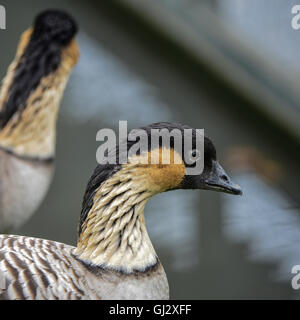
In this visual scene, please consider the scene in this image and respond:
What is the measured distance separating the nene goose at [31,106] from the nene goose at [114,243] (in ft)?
1.11

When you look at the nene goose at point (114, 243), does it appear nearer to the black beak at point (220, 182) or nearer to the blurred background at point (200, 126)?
the black beak at point (220, 182)

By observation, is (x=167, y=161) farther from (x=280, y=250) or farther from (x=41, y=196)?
(x=280, y=250)

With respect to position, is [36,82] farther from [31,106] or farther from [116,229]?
[116,229]

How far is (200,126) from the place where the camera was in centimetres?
144

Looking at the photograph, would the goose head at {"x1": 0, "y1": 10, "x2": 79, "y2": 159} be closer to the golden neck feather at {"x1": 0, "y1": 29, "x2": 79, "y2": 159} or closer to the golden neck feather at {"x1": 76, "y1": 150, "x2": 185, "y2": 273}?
the golden neck feather at {"x1": 0, "y1": 29, "x2": 79, "y2": 159}

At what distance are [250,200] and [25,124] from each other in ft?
1.86

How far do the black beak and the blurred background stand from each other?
39 cm

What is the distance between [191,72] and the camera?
1320mm

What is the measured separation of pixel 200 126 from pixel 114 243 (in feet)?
2.03

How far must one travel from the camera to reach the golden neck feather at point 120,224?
87 cm

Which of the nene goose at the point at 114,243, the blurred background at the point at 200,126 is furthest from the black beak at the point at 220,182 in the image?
the blurred background at the point at 200,126

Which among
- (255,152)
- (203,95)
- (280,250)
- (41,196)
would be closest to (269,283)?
(280,250)

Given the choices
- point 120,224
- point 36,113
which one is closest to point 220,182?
point 120,224
